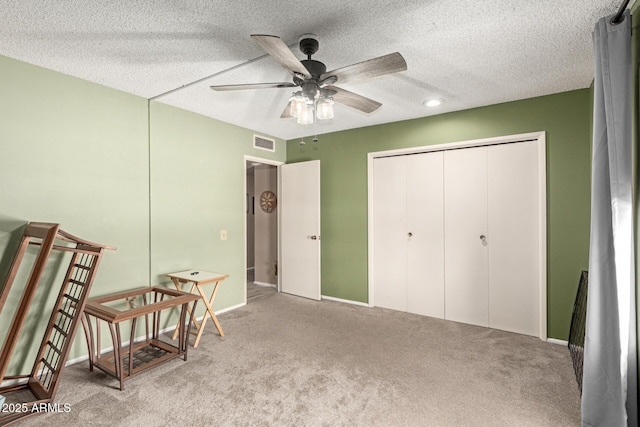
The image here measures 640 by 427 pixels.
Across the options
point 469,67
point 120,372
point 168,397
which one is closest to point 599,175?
point 469,67

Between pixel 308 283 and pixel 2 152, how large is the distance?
11.4ft

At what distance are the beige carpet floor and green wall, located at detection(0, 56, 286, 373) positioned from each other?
845 millimetres

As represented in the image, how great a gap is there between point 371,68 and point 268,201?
3.99m

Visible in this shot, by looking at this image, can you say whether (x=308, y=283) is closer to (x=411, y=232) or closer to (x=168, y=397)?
(x=411, y=232)

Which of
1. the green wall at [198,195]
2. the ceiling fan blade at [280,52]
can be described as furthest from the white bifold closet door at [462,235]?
the ceiling fan blade at [280,52]

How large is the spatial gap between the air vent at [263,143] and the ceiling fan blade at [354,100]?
2365 millimetres

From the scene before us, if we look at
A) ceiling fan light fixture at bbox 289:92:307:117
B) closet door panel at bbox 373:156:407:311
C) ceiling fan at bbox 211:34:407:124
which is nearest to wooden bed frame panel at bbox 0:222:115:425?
ceiling fan at bbox 211:34:407:124

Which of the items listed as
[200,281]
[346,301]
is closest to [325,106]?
[200,281]

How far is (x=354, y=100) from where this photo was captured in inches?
88.0

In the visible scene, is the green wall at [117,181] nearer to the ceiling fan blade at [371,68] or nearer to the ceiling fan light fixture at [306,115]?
the ceiling fan light fixture at [306,115]

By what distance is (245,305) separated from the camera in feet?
13.8

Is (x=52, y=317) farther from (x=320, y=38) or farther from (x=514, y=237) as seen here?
(x=514, y=237)

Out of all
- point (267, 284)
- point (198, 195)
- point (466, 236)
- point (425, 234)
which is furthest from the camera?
point (267, 284)

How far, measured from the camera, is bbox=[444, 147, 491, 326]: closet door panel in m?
3.42
